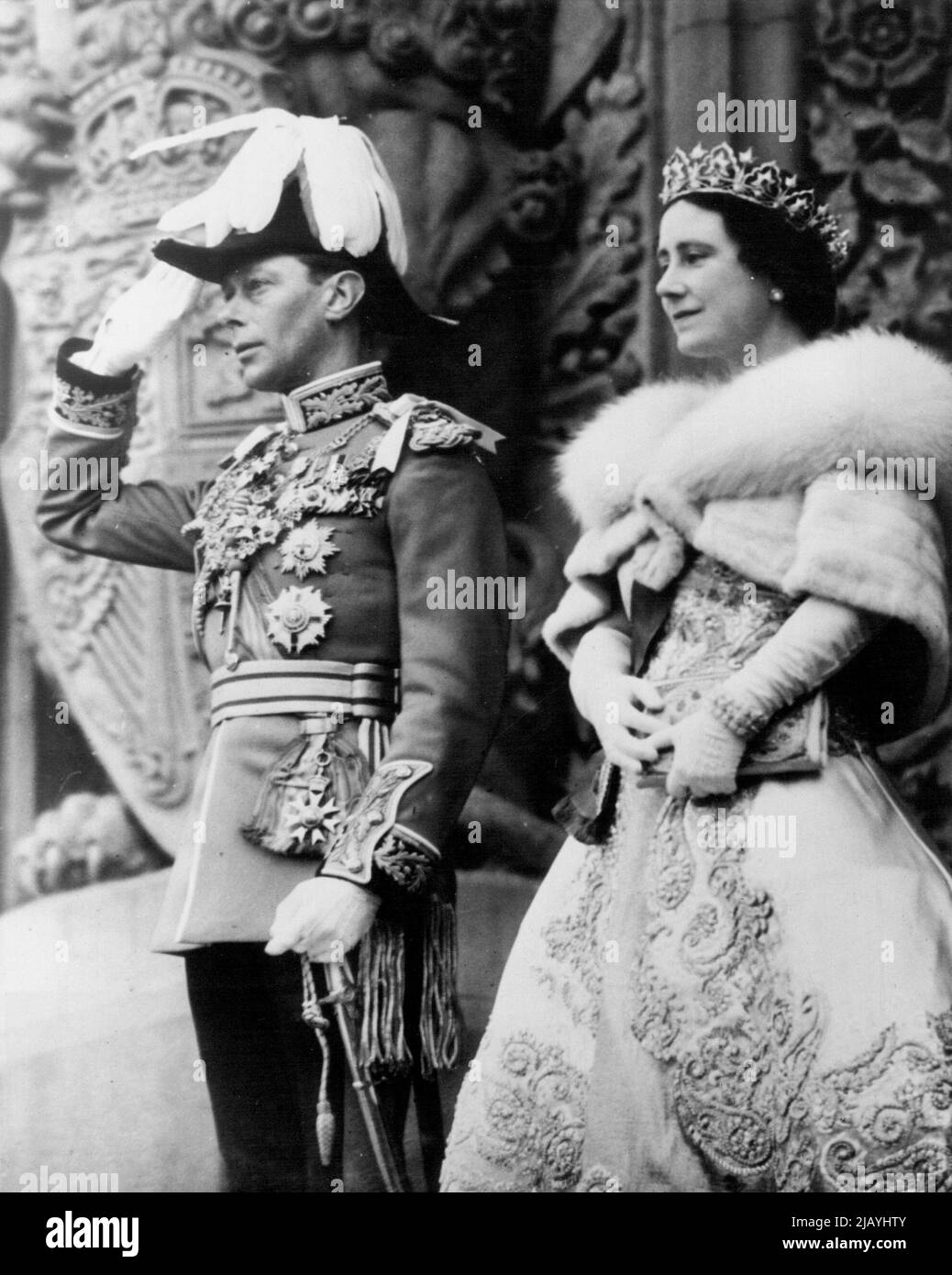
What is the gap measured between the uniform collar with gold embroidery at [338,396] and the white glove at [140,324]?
1.79 feet

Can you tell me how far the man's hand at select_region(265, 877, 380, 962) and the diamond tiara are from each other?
91.0 inches

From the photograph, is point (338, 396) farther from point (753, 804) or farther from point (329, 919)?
point (753, 804)

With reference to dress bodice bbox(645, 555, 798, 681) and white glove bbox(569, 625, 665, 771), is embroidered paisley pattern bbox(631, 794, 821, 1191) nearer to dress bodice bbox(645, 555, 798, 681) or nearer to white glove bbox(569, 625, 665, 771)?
white glove bbox(569, 625, 665, 771)

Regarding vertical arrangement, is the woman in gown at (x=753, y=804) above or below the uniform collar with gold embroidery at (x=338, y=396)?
below

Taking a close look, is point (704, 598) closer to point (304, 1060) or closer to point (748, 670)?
point (748, 670)

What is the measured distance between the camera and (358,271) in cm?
779

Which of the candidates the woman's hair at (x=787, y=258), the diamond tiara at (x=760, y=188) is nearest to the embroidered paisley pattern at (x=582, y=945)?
the woman's hair at (x=787, y=258)

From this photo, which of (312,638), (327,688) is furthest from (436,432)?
(327,688)

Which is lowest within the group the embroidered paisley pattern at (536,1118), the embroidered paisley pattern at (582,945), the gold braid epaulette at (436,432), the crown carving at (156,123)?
the embroidered paisley pattern at (536,1118)

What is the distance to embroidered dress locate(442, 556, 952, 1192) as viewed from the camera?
22.6 feet

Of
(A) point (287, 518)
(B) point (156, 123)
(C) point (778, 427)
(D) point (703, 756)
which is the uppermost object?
(B) point (156, 123)

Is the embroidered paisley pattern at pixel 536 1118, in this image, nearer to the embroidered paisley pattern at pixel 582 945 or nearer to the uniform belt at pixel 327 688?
the embroidered paisley pattern at pixel 582 945

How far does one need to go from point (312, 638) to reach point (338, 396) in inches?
29.9

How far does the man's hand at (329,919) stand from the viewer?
23.4ft
